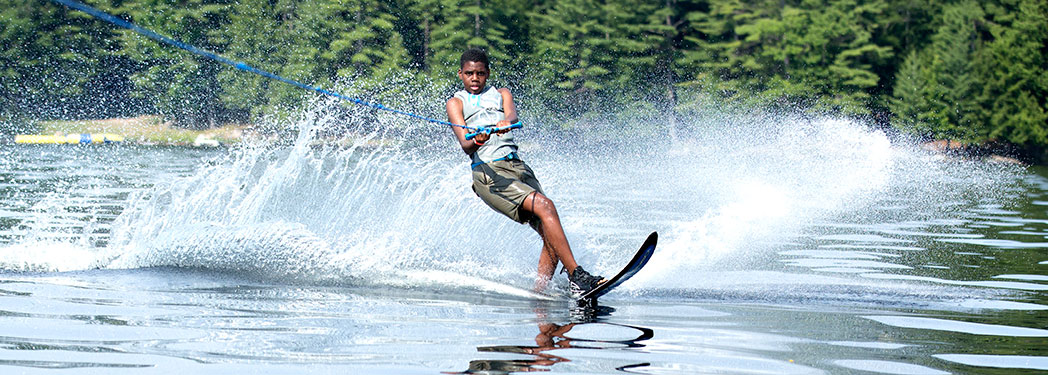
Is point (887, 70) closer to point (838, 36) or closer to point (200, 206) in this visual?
point (838, 36)

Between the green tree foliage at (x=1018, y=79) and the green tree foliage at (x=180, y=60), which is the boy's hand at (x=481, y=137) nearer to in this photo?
the green tree foliage at (x=1018, y=79)

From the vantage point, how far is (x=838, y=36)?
2084 inches

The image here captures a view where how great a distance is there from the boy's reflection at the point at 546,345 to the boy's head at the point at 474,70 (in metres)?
1.63

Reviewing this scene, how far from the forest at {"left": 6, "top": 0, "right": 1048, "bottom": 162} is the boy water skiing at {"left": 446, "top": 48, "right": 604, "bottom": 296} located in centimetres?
4039

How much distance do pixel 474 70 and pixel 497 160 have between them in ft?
1.92

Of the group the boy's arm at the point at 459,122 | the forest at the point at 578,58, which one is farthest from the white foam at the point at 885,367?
the forest at the point at 578,58

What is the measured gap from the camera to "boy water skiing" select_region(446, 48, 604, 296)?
7543 millimetres

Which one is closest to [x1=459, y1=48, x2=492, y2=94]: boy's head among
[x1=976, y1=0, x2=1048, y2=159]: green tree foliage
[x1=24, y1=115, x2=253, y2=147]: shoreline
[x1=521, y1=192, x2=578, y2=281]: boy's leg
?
[x1=521, y1=192, x2=578, y2=281]: boy's leg

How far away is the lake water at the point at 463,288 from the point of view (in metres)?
5.45

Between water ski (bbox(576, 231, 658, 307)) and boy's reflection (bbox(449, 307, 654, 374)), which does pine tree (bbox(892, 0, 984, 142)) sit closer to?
water ski (bbox(576, 231, 658, 307))

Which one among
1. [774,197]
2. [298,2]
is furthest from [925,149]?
[774,197]

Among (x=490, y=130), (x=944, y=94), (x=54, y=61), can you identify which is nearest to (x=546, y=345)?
(x=490, y=130)

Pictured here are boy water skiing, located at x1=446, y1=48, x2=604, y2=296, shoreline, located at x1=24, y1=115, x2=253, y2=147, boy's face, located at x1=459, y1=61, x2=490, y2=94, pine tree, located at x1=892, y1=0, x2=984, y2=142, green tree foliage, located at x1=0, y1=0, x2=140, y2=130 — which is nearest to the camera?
boy water skiing, located at x1=446, y1=48, x2=604, y2=296

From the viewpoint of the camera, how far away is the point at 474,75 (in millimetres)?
7660
